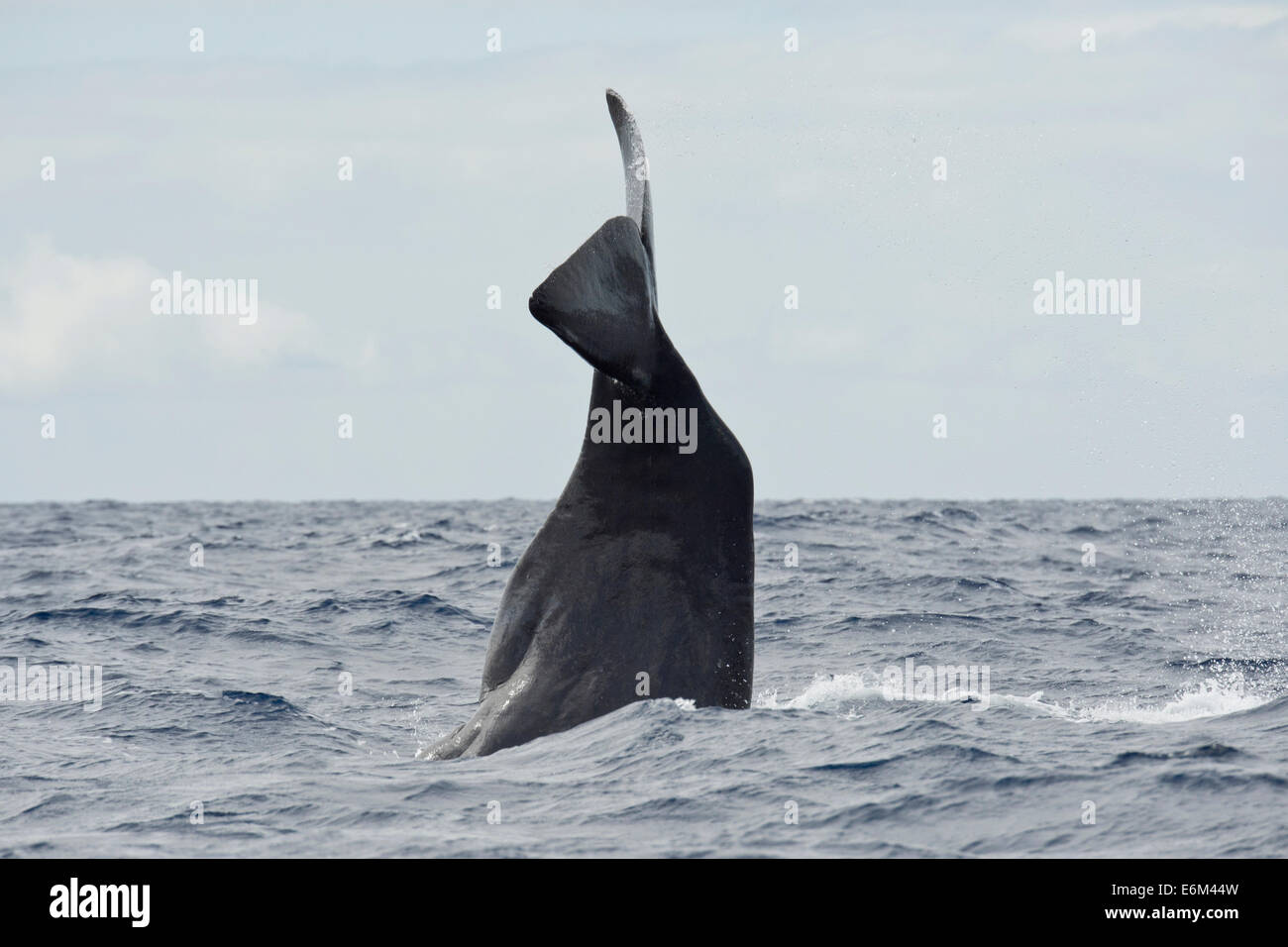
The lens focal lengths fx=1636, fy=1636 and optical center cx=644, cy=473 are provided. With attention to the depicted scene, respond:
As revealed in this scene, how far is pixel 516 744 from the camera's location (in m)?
8.77

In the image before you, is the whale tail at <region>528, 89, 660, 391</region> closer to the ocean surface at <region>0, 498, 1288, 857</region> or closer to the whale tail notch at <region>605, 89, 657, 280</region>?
the whale tail notch at <region>605, 89, 657, 280</region>

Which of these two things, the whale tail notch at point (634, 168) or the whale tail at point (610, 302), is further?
the whale tail notch at point (634, 168)

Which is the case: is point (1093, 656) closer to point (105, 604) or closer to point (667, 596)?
point (667, 596)

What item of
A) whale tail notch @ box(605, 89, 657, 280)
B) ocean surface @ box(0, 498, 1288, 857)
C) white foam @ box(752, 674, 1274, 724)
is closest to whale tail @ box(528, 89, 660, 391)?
whale tail notch @ box(605, 89, 657, 280)

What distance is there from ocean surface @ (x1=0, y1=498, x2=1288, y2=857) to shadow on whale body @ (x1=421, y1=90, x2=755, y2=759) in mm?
224

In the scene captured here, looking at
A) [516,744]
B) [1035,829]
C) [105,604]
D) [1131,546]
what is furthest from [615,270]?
[1131,546]

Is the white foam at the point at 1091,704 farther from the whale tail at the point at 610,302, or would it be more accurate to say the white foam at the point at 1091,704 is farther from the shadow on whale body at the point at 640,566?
the whale tail at the point at 610,302

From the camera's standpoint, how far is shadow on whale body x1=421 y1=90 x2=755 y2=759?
27.9 feet

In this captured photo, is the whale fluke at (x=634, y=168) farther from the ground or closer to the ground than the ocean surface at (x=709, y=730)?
farther from the ground

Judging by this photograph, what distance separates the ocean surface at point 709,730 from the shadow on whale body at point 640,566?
224 mm

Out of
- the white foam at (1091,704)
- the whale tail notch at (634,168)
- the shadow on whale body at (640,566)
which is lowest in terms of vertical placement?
the white foam at (1091,704)

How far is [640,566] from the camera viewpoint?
860 cm

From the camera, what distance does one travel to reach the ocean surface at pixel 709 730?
765 cm

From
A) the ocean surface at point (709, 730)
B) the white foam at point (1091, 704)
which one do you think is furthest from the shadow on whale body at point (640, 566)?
the white foam at point (1091, 704)
